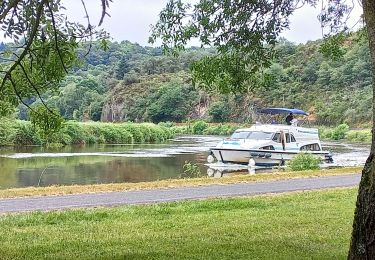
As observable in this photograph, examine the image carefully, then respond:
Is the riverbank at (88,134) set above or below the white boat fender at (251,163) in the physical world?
above

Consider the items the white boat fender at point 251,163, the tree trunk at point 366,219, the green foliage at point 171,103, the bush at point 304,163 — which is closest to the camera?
the tree trunk at point 366,219

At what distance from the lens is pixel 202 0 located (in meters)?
9.10

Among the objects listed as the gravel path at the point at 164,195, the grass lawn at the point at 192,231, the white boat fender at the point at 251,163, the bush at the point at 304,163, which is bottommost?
the white boat fender at the point at 251,163

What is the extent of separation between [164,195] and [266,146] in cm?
1746

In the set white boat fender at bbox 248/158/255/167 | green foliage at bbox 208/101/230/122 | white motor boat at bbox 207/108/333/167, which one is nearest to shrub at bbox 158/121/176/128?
green foliage at bbox 208/101/230/122

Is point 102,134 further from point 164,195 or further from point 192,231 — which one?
point 192,231

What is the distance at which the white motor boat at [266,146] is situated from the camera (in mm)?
30672

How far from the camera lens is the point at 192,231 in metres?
9.21

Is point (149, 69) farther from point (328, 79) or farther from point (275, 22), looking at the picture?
point (275, 22)

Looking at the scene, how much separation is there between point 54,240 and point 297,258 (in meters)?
3.62

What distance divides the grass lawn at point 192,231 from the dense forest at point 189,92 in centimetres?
4679

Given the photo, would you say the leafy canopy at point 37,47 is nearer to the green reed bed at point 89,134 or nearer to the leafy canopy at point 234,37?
the leafy canopy at point 234,37

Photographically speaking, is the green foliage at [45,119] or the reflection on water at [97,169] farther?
the reflection on water at [97,169]

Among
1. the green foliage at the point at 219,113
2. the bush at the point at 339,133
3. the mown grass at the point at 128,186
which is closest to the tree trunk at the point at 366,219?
the mown grass at the point at 128,186
